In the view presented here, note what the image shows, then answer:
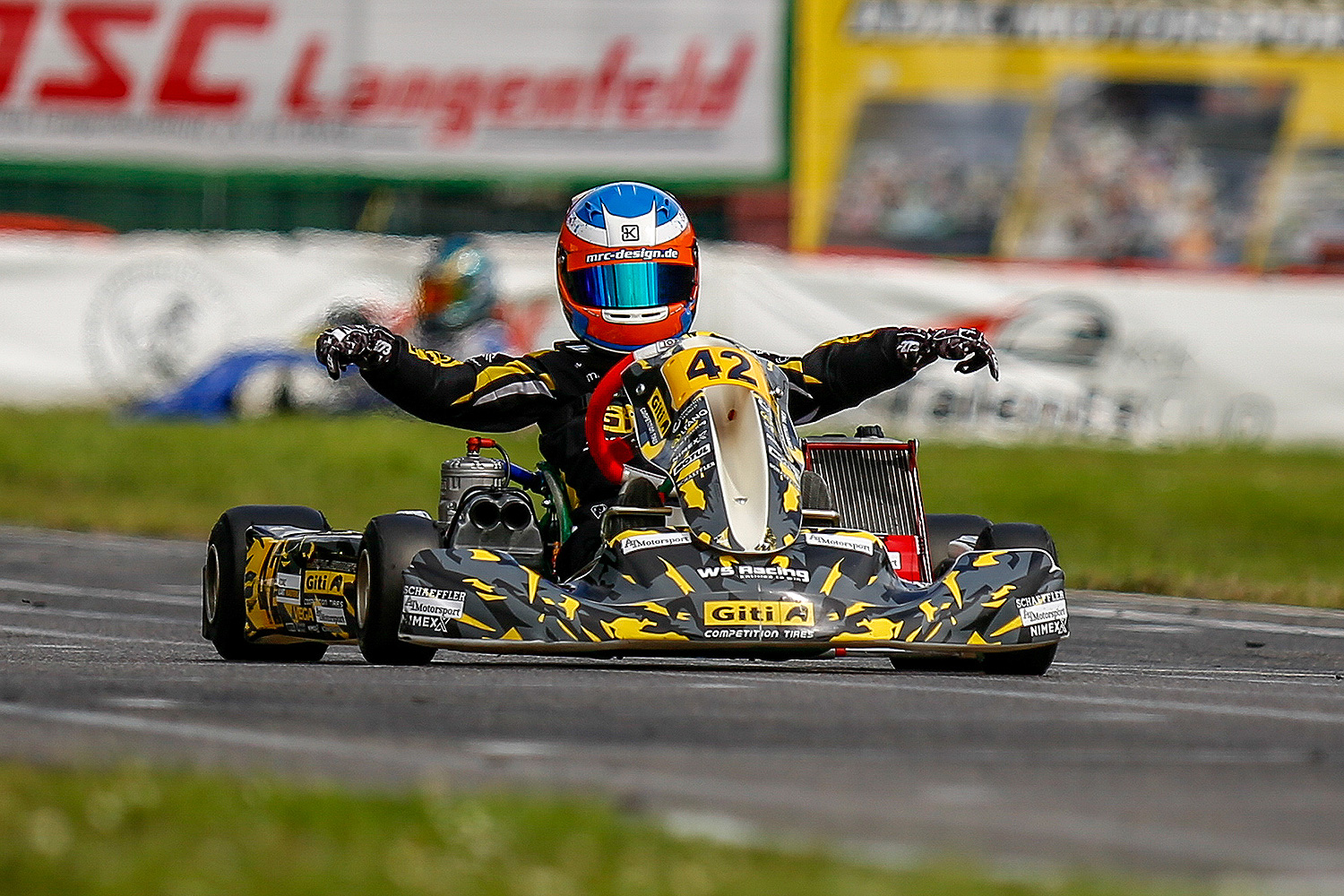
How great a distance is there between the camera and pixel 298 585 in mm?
8773

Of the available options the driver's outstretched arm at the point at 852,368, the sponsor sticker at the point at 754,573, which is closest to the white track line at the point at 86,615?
the driver's outstretched arm at the point at 852,368

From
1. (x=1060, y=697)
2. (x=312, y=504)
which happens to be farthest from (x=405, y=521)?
(x=312, y=504)

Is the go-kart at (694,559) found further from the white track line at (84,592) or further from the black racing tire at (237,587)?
the white track line at (84,592)

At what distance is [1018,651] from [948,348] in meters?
1.24

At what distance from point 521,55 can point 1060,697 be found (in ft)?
60.4

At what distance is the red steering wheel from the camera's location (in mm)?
8445

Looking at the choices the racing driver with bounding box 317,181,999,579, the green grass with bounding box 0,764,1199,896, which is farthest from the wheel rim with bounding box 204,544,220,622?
the green grass with bounding box 0,764,1199,896

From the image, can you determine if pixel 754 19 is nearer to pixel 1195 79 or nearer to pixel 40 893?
pixel 1195 79

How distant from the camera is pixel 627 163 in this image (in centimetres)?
2473

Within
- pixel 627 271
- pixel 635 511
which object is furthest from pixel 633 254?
pixel 635 511

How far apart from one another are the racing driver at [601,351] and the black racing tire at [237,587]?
2.19ft

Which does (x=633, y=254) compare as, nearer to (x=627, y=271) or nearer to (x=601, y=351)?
(x=627, y=271)

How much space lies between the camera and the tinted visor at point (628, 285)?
9039 mm

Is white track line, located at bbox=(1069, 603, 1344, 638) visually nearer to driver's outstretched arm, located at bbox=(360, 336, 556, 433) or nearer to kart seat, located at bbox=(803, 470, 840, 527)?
kart seat, located at bbox=(803, 470, 840, 527)
